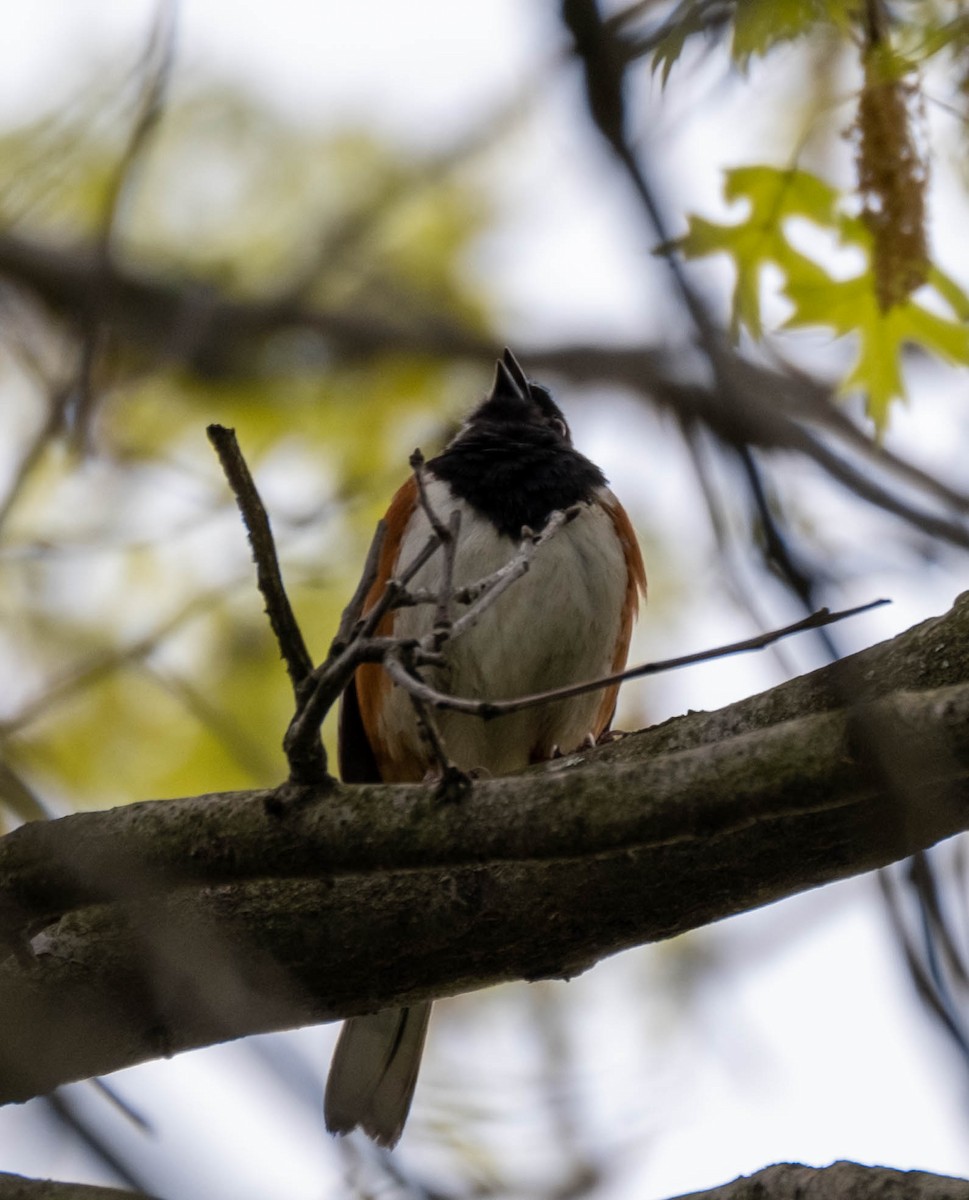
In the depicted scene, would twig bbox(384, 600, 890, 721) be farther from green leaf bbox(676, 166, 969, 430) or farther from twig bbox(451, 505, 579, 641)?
green leaf bbox(676, 166, 969, 430)

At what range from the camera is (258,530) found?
1914mm

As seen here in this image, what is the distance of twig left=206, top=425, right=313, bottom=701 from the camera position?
75.0 inches

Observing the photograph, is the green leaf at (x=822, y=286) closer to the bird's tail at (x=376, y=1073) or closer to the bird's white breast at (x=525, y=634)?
the bird's white breast at (x=525, y=634)

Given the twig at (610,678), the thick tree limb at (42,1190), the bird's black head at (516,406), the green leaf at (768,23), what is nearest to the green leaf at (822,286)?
the green leaf at (768,23)

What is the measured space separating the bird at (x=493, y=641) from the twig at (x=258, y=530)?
4.84ft

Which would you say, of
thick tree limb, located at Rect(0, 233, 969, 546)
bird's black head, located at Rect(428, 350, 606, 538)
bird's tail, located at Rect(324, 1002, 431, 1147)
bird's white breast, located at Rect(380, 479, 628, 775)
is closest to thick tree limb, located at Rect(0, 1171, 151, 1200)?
bird's tail, located at Rect(324, 1002, 431, 1147)

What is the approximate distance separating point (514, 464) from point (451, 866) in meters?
2.16

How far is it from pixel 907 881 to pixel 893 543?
1.34 m

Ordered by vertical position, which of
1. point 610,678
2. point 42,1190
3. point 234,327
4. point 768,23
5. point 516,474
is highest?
point 234,327

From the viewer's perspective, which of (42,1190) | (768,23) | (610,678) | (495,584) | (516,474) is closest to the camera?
(610,678)

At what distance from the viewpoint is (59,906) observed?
217 centimetres

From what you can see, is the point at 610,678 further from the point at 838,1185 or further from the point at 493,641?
the point at 493,641

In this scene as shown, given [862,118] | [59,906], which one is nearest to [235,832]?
[59,906]

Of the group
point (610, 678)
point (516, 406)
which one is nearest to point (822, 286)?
point (516, 406)
